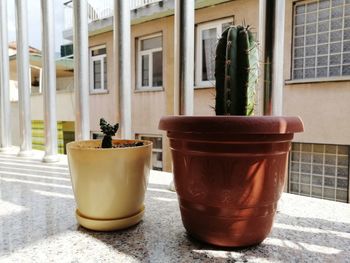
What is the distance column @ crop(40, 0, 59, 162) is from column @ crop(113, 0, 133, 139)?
504mm

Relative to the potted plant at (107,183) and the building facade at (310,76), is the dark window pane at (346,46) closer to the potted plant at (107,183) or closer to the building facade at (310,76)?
the building facade at (310,76)

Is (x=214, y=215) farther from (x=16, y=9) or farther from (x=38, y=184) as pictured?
(x=16, y=9)

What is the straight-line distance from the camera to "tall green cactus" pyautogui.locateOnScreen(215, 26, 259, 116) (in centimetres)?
49

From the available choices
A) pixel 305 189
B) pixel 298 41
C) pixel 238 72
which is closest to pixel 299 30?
pixel 298 41

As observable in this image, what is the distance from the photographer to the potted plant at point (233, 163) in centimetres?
42

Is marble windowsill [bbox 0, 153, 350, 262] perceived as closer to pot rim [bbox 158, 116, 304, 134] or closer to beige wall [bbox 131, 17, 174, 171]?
pot rim [bbox 158, 116, 304, 134]

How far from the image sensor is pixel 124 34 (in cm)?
84

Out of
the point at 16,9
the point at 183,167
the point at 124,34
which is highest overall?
the point at 16,9

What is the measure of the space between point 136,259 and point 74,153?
223 mm

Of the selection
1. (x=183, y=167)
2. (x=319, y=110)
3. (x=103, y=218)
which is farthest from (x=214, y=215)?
(x=319, y=110)

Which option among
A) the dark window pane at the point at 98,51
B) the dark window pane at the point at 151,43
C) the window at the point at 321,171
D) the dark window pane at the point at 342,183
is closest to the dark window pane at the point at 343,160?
the window at the point at 321,171

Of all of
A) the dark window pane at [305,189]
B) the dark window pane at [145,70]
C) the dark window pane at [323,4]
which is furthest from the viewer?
the dark window pane at [145,70]

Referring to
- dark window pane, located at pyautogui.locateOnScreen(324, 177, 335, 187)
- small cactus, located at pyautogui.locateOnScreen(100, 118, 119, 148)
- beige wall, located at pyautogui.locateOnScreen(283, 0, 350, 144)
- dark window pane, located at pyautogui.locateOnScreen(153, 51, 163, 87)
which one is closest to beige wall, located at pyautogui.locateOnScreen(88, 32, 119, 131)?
dark window pane, located at pyautogui.locateOnScreen(153, 51, 163, 87)

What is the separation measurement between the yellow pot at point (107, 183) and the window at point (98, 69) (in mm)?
5433
